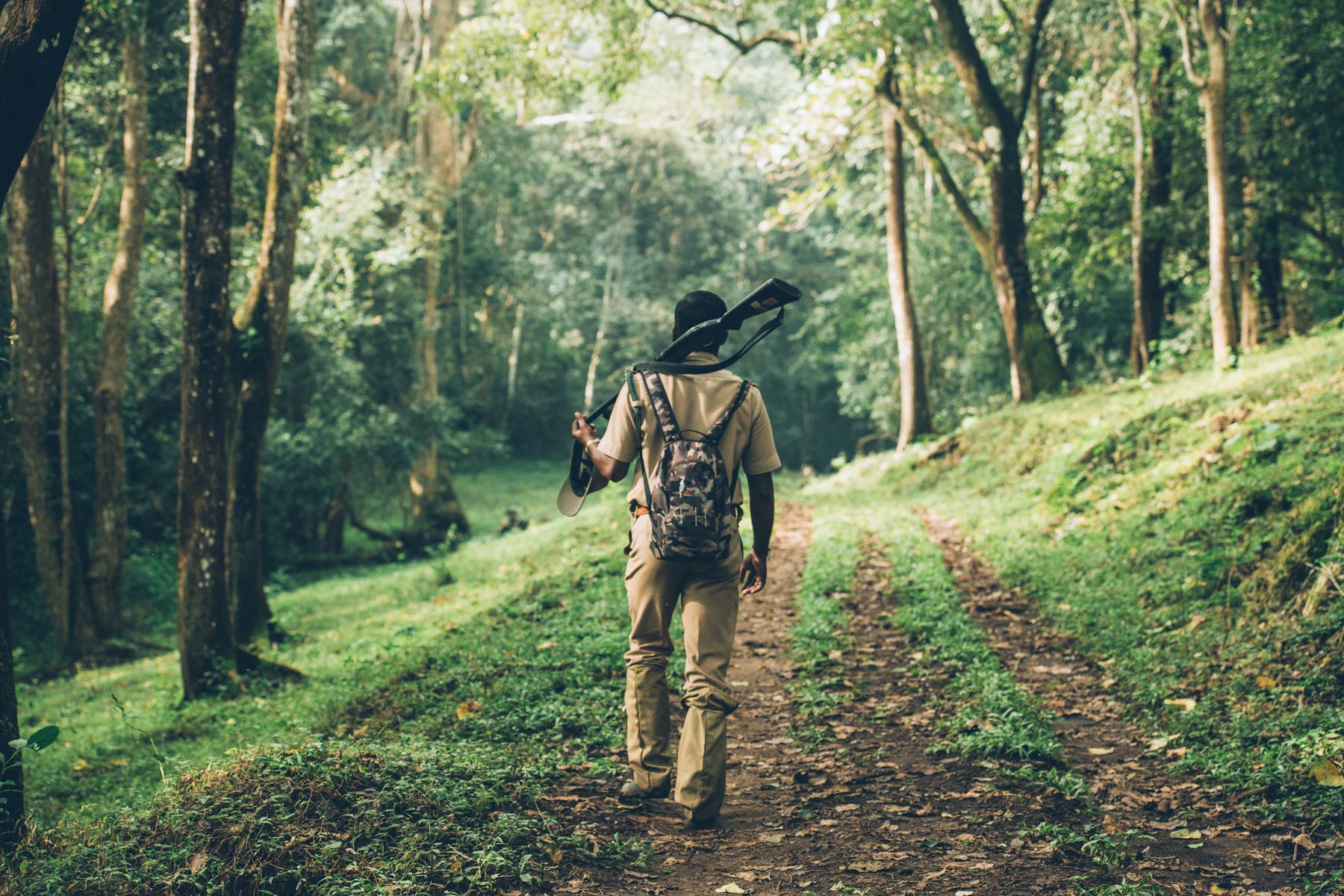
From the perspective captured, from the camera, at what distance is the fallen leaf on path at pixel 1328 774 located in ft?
15.5

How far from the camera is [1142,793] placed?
17.1ft

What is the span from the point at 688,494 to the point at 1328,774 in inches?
135

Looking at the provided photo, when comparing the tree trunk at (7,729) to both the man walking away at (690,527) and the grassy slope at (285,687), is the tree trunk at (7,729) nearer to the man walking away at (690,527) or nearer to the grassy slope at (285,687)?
the grassy slope at (285,687)

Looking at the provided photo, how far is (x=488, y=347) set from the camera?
40.2 m

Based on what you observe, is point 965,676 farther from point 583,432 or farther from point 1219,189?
point 1219,189

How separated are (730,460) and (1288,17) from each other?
49.4 ft

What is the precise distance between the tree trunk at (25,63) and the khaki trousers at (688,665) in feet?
10.3

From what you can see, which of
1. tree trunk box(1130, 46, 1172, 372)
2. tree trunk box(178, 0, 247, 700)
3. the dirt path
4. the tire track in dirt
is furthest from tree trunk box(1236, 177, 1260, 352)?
tree trunk box(178, 0, 247, 700)

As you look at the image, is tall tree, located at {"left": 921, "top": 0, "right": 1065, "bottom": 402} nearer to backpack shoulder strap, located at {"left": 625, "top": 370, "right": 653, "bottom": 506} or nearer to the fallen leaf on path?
the fallen leaf on path

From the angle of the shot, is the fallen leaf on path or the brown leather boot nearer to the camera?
the fallen leaf on path

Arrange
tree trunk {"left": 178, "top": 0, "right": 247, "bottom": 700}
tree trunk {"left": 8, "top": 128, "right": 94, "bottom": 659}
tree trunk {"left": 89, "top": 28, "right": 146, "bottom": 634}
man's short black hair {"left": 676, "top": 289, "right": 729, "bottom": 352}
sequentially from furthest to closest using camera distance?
1. tree trunk {"left": 89, "top": 28, "right": 146, "bottom": 634}
2. tree trunk {"left": 8, "top": 128, "right": 94, "bottom": 659}
3. tree trunk {"left": 178, "top": 0, "right": 247, "bottom": 700}
4. man's short black hair {"left": 676, "top": 289, "right": 729, "bottom": 352}

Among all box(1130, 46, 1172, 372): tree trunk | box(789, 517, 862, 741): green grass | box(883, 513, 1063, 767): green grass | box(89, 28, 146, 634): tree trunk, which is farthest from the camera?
box(1130, 46, 1172, 372): tree trunk

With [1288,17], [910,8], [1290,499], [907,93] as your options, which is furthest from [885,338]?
[1290,499]

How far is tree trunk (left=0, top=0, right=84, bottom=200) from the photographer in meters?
3.88
